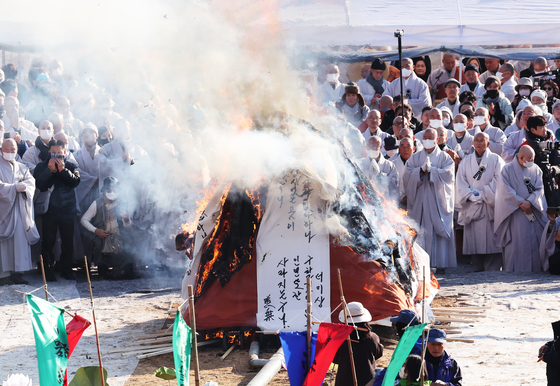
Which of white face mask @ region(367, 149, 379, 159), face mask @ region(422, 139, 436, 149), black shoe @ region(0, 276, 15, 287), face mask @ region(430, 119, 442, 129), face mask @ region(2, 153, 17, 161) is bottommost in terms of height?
black shoe @ region(0, 276, 15, 287)

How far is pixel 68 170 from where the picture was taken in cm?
1050

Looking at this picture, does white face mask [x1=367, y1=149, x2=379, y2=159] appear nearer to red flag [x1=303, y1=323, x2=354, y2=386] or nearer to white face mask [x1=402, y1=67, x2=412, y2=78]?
white face mask [x1=402, y1=67, x2=412, y2=78]

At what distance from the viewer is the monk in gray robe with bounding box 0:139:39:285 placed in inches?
401

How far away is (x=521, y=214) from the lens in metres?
10.9

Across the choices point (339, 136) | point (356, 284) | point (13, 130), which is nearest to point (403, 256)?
point (356, 284)

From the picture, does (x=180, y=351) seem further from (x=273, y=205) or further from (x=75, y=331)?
(x=273, y=205)

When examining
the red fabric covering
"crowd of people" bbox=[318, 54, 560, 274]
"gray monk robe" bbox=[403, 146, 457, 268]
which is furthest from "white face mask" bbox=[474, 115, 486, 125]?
the red fabric covering

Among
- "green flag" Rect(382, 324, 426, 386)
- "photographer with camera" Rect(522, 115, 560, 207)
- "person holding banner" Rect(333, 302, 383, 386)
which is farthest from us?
"photographer with camera" Rect(522, 115, 560, 207)

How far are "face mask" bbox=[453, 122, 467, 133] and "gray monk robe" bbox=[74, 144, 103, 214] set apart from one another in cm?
587

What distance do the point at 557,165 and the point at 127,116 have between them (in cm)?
695

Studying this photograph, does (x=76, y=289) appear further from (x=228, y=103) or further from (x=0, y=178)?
(x=228, y=103)

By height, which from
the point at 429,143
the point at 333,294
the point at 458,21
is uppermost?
the point at 458,21

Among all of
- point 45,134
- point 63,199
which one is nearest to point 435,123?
point 63,199

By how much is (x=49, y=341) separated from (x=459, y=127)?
30.4 ft
